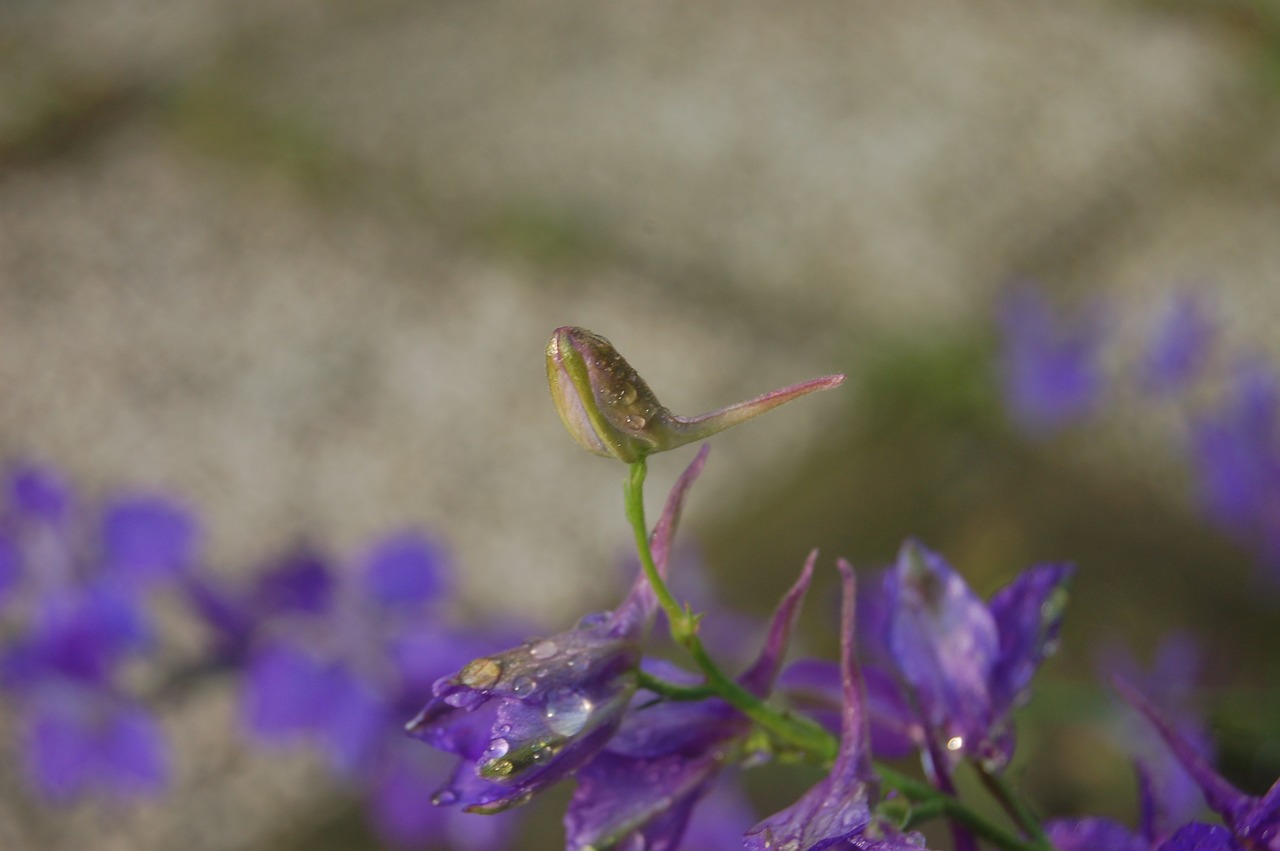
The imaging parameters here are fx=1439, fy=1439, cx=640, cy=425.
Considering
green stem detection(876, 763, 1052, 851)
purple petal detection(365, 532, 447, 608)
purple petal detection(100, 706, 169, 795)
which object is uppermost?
green stem detection(876, 763, 1052, 851)

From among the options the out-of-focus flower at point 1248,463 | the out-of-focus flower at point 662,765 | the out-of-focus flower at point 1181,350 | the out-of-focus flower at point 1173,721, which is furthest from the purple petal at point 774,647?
the out-of-focus flower at point 1181,350

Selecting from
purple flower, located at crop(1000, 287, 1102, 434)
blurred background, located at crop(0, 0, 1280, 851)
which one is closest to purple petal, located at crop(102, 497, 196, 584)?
blurred background, located at crop(0, 0, 1280, 851)

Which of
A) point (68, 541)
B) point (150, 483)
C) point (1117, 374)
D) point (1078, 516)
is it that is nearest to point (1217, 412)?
point (1078, 516)

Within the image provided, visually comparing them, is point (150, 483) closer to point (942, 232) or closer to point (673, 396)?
point (673, 396)

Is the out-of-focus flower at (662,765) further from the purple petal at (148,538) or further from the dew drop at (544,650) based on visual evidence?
the purple petal at (148,538)

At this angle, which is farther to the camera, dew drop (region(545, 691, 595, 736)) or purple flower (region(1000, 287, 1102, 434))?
purple flower (region(1000, 287, 1102, 434))

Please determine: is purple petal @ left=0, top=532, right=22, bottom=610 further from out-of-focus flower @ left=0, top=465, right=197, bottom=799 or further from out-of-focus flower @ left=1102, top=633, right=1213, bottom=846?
out-of-focus flower @ left=1102, top=633, right=1213, bottom=846
